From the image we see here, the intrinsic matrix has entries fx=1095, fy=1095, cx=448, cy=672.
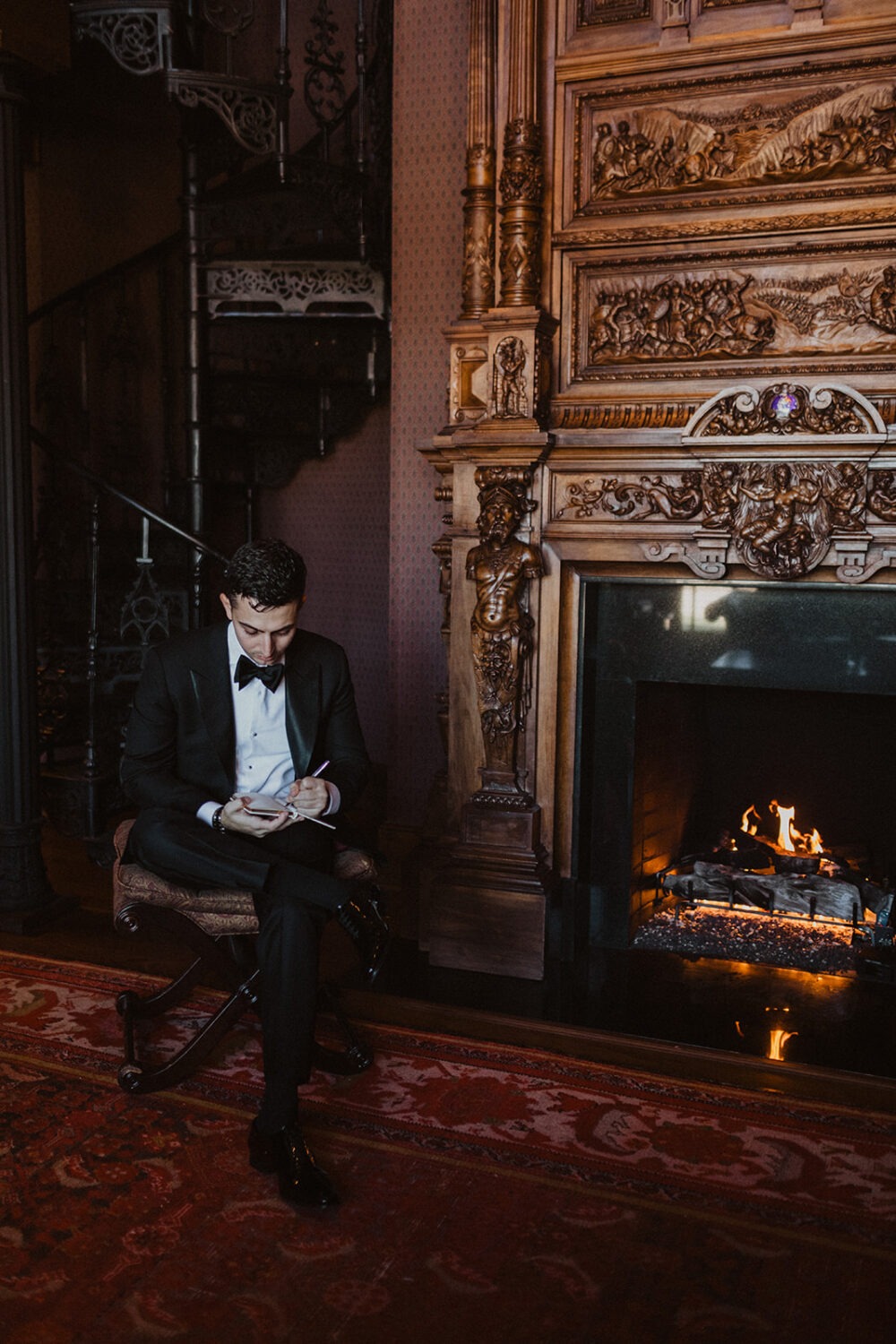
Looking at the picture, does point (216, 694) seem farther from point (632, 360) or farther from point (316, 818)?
point (632, 360)

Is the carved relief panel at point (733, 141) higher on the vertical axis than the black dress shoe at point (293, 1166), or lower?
higher

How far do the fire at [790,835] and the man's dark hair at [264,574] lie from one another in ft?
8.06

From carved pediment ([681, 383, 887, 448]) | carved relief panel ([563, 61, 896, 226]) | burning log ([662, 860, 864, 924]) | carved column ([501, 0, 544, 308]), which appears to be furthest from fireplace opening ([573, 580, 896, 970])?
carved relief panel ([563, 61, 896, 226])

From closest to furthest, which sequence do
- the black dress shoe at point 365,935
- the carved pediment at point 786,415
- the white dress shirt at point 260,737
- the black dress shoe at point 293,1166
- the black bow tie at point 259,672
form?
the black dress shoe at point 293,1166
the black dress shoe at point 365,935
the black bow tie at point 259,672
the white dress shirt at point 260,737
the carved pediment at point 786,415

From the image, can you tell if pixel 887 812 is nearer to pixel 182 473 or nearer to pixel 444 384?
pixel 444 384

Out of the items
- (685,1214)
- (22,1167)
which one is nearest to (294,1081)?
(22,1167)

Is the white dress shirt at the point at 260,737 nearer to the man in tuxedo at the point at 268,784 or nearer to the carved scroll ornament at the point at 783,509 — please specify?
the man in tuxedo at the point at 268,784

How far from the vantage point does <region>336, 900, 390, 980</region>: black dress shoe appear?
2461mm

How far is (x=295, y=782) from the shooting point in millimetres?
2629

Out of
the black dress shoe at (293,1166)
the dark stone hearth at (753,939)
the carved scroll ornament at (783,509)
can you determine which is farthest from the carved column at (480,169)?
Result: the black dress shoe at (293,1166)

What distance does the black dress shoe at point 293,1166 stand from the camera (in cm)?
233

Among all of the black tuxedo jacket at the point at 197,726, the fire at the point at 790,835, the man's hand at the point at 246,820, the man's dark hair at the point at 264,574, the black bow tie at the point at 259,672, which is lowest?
the fire at the point at 790,835

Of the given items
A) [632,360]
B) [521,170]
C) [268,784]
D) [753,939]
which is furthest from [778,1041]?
[521,170]

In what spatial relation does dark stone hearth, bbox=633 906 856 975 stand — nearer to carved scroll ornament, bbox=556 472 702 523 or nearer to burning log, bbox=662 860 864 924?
burning log, bbox=662 860 864 924
